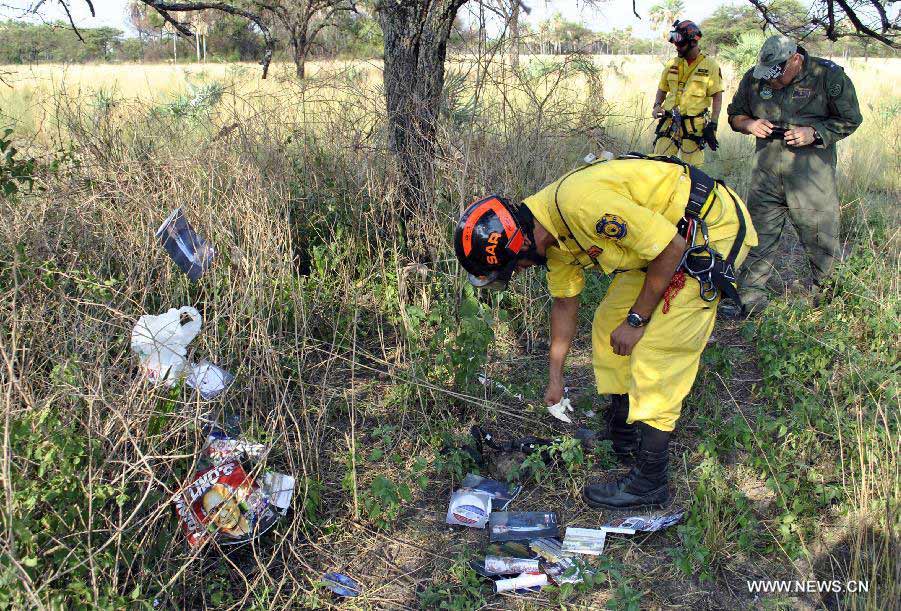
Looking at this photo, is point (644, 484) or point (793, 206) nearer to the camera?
point (644, 484)

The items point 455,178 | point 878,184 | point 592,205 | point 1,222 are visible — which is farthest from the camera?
point 878,184

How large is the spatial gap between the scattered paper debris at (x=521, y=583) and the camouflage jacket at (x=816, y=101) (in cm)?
396

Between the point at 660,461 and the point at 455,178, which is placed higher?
the point at 455,178

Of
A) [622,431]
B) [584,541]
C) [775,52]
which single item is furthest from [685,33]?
[584,541]

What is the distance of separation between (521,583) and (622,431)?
1170 mm

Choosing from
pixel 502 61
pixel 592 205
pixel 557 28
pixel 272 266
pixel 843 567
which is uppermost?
pixel 557 28

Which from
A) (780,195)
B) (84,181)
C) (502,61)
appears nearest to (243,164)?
(84,181)

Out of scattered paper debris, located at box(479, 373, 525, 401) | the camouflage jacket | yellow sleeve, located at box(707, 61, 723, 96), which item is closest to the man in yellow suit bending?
scattered paper debris, located at box(479, 373, 525, 401)

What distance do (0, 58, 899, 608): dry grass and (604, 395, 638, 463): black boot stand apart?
0.17m

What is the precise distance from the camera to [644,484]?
122 inches

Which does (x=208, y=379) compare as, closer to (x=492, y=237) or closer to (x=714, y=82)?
(x=492, y=237)

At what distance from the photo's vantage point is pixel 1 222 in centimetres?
340

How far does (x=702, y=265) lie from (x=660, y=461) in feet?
3.11

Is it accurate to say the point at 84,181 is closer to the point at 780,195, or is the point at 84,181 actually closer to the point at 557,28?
the point at 557,28
